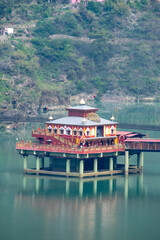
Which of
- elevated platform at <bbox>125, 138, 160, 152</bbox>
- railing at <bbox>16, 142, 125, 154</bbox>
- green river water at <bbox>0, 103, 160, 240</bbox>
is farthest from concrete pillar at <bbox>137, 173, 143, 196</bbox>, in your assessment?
railing at <bbox>16, 142, 125, 154</bbox>

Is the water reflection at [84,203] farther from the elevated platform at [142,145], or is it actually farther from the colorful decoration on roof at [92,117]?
the colorful decoration on roof at [92,117]

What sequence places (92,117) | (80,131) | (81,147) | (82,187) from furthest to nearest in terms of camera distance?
1. (92,117)
2. (80,131)
3. (81,147)
4. (82,187)

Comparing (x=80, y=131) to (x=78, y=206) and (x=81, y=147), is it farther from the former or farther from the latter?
(x=78, y=206)

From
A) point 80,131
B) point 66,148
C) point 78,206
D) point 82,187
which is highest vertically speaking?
point 80,131

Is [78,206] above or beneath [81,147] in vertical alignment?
beneath

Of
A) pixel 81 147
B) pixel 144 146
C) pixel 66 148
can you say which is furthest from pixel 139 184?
pixel 66 148

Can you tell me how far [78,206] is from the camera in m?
124

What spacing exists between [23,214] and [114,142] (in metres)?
25.2

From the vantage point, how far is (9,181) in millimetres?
136875

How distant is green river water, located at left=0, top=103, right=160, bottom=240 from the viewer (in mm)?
112938

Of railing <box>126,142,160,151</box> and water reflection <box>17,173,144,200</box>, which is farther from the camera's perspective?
railing <box>126,142,160,151</box>

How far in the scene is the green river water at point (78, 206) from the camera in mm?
112938

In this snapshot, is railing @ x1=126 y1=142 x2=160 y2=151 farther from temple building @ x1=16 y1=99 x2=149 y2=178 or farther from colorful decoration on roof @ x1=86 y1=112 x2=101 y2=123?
colorful decoration on roof @ x1=86 y1=112 x2=101 y2=123

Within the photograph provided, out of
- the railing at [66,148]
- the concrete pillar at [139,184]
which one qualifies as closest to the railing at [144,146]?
the railing at [66,148]
